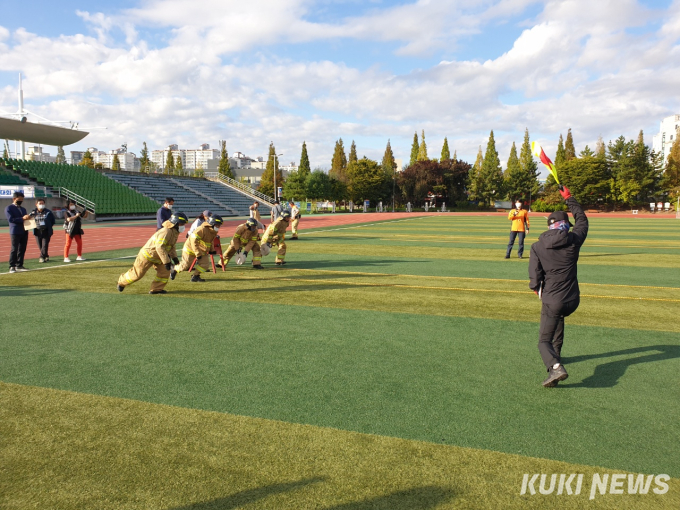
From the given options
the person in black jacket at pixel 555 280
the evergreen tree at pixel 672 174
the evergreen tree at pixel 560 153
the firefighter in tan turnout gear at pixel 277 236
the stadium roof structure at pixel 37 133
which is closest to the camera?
the person in black jacket at pixel 555 280

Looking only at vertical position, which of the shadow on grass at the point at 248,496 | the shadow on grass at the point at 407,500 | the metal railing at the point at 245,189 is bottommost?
the shadow on grass at the point at 407,500

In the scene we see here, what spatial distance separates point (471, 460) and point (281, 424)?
1.64 metres

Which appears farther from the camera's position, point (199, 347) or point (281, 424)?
point (199, 347)

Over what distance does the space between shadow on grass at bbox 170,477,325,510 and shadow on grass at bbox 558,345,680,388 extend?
321 centimetres

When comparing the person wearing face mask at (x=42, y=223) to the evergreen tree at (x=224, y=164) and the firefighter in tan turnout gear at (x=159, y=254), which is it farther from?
the evergreen tree at (x=224, y=164)

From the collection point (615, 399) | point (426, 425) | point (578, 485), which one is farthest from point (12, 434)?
point (615, 399)

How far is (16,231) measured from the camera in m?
12.1

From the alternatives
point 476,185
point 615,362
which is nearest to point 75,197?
point 615,362

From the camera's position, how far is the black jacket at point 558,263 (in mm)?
4922

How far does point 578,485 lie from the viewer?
3344mm

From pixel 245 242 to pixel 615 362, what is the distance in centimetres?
908

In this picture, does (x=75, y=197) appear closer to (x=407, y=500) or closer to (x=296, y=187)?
(x=296, y=187)

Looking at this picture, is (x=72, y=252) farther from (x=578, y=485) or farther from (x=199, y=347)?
(x=578, y=485)

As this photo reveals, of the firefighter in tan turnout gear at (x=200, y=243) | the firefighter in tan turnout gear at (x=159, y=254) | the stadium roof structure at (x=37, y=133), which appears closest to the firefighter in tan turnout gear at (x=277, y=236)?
the firefighter in tan turnout gear at (x=200, y=243)
